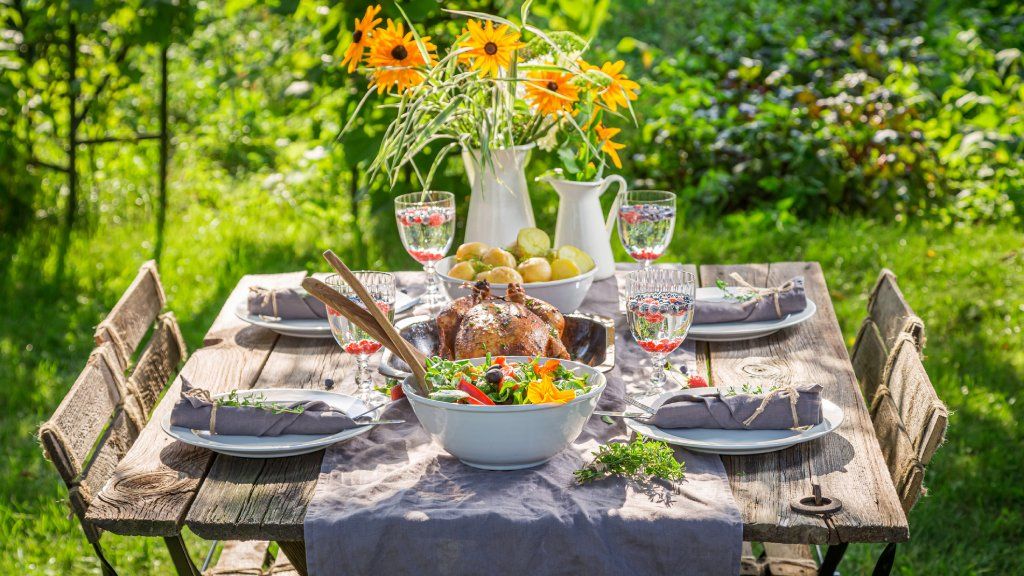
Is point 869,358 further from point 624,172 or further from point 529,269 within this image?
point 624,172

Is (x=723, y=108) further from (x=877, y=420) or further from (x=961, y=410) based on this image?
(x=877, y=420)

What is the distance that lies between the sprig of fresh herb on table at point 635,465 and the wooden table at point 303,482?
11 cm

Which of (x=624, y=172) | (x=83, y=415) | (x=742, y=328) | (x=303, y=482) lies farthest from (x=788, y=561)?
(x=624, y=172)

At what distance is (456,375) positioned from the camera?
183cm

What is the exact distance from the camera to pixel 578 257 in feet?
8.46

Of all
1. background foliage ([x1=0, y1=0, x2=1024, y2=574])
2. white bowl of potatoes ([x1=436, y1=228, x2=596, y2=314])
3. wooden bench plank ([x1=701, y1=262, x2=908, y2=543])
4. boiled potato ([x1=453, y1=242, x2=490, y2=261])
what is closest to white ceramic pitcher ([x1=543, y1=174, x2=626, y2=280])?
white bowl of potatoes ([x1=436, y1=228, x2=596, y2=314])

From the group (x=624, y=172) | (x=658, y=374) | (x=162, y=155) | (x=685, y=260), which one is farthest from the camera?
(x=624, y=172)

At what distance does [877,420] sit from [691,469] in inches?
24.9

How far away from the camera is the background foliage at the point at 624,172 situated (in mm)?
4164

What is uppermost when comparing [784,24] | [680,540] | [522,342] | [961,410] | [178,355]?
[784,24]

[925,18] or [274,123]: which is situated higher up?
[925,18]

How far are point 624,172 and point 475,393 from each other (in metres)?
4.32

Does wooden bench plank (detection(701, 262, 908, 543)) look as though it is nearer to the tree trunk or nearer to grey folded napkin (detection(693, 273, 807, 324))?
grey folded napkin (detection(693, 273, 807, 324))

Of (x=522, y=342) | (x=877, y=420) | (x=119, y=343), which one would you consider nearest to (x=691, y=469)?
(x=522, y=342)
